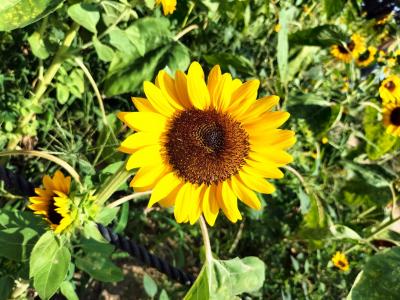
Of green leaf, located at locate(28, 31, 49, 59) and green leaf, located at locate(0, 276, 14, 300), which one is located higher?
green leaf, located at locate(28, 31, 49, 59)

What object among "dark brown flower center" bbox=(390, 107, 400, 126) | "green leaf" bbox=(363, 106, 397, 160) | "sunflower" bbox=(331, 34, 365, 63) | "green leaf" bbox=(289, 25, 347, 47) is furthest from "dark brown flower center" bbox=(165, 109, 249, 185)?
"sunflower" bbox=(331, 34, 365, 63)

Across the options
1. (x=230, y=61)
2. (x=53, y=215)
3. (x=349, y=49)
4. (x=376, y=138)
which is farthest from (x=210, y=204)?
(x=349, y=49)

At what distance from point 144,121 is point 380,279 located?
0.73 metres

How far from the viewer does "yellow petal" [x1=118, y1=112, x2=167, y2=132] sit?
666 mm

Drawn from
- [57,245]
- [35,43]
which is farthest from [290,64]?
[57,245]

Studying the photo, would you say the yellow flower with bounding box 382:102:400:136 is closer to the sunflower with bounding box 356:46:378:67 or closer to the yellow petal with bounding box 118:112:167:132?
the sunflower with bounding box 356:46:378:67

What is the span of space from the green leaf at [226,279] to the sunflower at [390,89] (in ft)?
2.59

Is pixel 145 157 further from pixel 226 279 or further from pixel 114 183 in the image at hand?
pixel 226 279

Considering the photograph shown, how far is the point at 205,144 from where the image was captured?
0.77 m

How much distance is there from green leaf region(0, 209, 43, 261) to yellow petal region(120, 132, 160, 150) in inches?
11.0

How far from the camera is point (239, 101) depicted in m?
0.71

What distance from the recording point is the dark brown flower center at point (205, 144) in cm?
76

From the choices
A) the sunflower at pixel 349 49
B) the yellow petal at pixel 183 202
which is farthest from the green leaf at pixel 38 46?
the sunflower at pixel 349 49

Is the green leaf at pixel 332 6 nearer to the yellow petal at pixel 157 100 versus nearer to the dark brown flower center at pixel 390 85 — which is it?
the dark brown flower center at pixel 390 85
